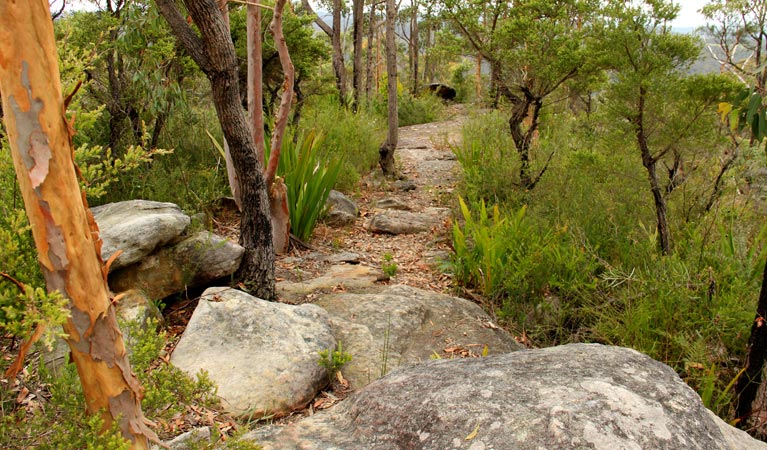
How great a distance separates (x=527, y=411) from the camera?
1.89 metres

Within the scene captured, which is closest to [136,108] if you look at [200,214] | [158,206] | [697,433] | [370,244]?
[200,214]

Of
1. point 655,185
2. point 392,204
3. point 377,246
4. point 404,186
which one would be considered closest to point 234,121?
point 377,246

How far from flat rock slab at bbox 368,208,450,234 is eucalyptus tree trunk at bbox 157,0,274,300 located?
230 centimetres

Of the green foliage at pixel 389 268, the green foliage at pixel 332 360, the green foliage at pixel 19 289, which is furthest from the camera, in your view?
the green foliage at pixel 389 268

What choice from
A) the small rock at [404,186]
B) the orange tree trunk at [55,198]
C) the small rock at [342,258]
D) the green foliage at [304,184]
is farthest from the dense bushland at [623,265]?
the orange tree trunk at [55,198]

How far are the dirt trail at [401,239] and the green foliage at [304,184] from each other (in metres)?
0.27

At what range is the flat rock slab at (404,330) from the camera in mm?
3492

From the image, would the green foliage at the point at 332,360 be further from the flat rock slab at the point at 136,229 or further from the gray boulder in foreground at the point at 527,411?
the flat rock slab at the point at 136,229

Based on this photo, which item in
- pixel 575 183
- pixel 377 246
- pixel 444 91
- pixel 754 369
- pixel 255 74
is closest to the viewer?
pixel 754 369

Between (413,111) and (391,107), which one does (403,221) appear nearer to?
(391,107)

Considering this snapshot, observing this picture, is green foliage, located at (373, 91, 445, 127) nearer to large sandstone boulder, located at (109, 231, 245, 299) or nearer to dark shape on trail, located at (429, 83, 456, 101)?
dark shape on trail, located at (429, 83, 456, 101)

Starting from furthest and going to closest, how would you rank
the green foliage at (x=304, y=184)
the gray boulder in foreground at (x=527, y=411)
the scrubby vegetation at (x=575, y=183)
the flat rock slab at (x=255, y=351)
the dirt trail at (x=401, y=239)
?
the green foliage at (x=304, y=184) → the dirt trail at (x=401, y=239) → the scrubby vegetation at (x=575, y=183) → the flat rock slab at (x=255, y=351) → the gray boulder in foreground at (x=527, y=411)

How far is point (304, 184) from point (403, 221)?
1413 mm

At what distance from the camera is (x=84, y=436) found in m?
1.58
